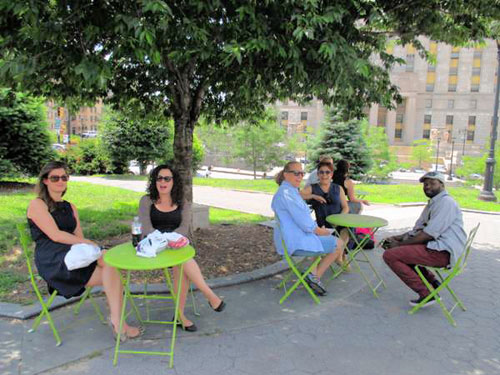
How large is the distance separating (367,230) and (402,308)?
2145 millimetres

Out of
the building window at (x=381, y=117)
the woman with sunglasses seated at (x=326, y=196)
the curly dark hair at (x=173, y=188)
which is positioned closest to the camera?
the curly dark hair at (x=173, y=188)

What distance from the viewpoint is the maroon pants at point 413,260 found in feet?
13.9

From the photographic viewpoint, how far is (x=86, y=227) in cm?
773

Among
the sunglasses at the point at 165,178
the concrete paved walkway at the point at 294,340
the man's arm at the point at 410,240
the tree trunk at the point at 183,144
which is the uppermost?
the tree trunk at the point at 183,144

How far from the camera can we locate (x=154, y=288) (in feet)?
15.4

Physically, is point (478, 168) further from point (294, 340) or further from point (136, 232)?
point (136, 232)

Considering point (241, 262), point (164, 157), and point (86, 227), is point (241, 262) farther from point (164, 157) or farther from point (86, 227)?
point (164, 157)

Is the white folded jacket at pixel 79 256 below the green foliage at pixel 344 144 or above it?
below

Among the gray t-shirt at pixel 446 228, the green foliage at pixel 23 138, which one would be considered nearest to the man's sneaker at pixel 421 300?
the gray t-shirt at pixel 446 228

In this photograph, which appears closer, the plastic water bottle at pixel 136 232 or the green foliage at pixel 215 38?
the green foliage at pixel 215 38

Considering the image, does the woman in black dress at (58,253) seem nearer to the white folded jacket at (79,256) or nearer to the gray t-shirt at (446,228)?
the white folded jacket at (79,256)

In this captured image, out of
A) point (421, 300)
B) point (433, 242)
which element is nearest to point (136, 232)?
point (433, 242)

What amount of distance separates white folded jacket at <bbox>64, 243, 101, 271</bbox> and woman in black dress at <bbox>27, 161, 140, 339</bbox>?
0.09 m

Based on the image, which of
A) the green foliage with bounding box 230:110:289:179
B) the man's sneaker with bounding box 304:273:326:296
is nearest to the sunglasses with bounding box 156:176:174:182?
the man's sneaker with bounding box 304:273:326:296
